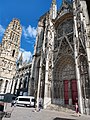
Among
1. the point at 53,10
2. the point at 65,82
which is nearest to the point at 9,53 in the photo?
the point at 53,10

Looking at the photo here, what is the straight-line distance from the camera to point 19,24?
42.4 m

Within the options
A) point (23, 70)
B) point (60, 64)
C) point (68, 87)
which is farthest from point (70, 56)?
point (23, 70)

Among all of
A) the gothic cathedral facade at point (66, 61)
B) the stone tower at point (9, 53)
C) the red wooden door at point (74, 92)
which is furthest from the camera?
the stone tower at point (9, 53)

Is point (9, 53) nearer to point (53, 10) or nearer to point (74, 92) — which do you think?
point (53, 10)

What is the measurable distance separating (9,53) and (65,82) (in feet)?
82.7

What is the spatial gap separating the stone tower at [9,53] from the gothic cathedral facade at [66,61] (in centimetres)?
1658

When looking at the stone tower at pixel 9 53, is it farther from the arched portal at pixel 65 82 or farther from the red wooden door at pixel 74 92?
the red wooden door at pixel 74 92

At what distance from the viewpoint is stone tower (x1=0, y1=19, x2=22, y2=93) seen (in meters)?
31.9

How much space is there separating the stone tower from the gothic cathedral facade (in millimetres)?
16581

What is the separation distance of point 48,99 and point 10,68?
23.4 metres

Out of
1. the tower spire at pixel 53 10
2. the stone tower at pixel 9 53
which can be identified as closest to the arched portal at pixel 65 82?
the tower spire at pixel 53 10

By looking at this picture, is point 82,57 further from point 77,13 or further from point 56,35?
point 56,35

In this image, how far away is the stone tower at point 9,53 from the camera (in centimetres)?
3194

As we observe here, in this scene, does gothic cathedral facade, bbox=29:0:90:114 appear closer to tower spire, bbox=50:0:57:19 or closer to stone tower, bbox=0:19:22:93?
tower spire, bbox=50:0:57:19
